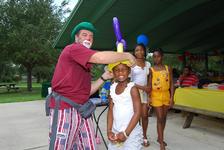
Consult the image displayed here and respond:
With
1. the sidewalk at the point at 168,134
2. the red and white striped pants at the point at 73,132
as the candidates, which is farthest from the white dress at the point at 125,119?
the sidewalk at the point at 168,134

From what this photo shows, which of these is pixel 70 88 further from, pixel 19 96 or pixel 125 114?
pixel 19 96

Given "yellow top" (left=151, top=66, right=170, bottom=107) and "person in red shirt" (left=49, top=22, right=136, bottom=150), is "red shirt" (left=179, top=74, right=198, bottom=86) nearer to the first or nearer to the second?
"yellow top" (left=151, top=66, right=170, bottom=107)

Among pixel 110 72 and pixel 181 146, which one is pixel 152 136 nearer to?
pixel 181 146

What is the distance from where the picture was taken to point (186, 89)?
524cm

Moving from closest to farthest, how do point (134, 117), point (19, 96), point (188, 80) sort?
point (134, 117), point (188, 80), point (19, 96)

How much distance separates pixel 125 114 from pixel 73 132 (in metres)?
0.50

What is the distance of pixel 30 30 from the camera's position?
1833cm

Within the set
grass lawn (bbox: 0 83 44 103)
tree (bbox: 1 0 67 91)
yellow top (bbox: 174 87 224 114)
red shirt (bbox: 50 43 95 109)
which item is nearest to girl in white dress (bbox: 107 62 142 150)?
red shirt (bbox: 50 43 95 109)

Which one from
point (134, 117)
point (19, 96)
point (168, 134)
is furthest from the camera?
point (19, 96)

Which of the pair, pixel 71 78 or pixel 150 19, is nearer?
pixel 71 78

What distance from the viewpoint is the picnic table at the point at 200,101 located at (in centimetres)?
447

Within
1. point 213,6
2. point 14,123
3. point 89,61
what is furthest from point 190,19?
point 89,61

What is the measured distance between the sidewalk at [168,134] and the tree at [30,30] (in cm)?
1216

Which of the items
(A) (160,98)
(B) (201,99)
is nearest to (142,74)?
(A) (160,98)
